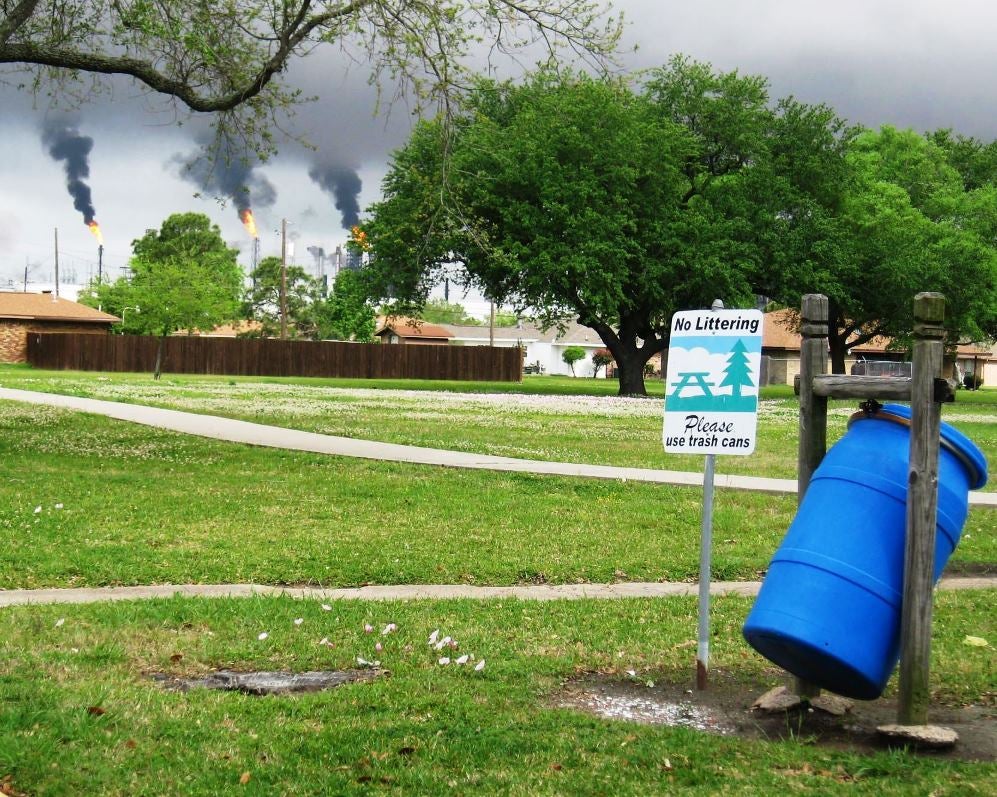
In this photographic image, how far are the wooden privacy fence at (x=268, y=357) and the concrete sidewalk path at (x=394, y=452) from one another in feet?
122

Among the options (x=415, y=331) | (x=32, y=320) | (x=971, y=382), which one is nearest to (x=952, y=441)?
(x=32, y=320)

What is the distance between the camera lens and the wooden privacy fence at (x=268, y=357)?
198 ft

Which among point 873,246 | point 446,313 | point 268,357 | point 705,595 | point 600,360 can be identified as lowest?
point 705,595

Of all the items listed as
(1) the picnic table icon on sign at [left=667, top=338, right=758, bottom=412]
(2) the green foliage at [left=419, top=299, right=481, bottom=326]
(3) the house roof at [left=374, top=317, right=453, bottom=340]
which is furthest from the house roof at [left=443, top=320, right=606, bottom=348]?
(1) the picnic table icon on sign at [left=667, top=338, right=758, bottom=412]

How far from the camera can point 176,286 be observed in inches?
2247

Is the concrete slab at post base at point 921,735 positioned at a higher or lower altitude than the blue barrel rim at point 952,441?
lower

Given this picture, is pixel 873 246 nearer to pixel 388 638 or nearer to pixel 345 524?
pixel 345 524

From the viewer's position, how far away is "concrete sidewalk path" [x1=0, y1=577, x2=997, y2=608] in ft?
24.5

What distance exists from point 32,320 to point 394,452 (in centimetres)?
5710

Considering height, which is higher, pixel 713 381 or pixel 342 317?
pixel 342 317

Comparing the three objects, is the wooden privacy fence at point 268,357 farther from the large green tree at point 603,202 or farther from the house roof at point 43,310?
the large green tree at point 603,202

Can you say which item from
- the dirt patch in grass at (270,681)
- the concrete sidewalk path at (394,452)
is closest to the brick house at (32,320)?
the concrete sidewalk path at (394,452)

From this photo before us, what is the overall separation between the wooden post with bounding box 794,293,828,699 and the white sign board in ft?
0.85

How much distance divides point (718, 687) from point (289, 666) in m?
2.22
